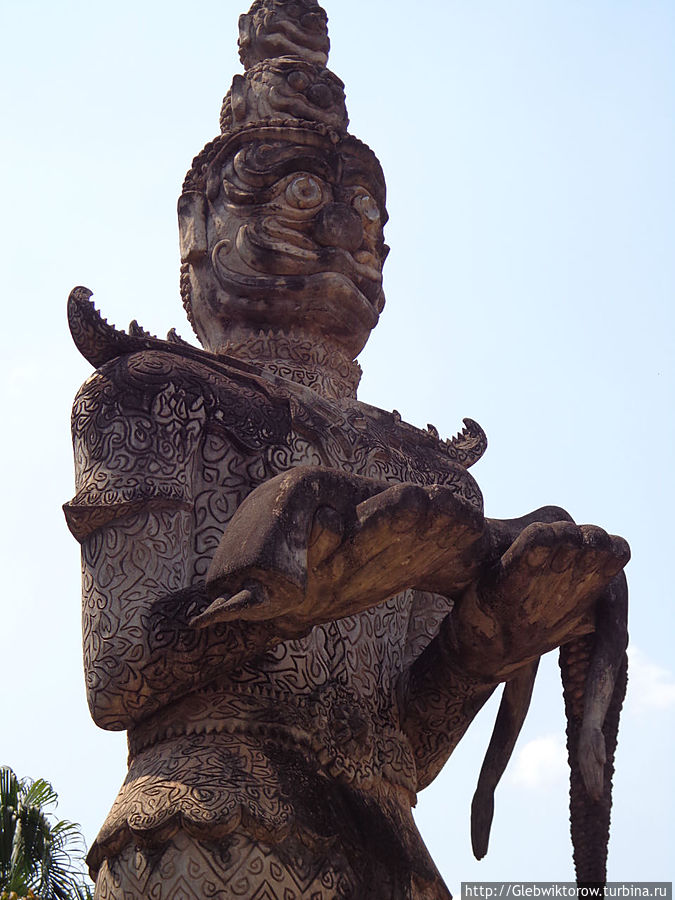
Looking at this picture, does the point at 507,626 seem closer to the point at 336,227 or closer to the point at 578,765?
the point at 578,765

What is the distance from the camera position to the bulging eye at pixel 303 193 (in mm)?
6691

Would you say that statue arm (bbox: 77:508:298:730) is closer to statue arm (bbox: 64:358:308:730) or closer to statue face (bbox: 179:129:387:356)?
statue arm (bbox: 64:358:308:730)

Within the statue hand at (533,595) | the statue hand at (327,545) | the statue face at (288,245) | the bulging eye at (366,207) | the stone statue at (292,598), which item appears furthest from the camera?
the bulging eye at (366,207)

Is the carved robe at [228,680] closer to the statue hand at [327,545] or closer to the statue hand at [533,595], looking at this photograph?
the statue hand at [533,595]

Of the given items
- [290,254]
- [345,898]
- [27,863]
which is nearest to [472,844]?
[345,898]

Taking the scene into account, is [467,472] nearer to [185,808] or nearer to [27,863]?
[185,808]

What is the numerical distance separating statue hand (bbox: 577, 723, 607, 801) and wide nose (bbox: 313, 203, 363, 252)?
262 centimetres

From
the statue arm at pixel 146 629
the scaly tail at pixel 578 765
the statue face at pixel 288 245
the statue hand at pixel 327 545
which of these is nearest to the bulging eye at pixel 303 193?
the statue face at pixel 288 245

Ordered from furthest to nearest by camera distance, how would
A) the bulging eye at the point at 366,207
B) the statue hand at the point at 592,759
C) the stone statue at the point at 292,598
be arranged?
1. the bulging eye at the point at 366,207
2. the statue hand at the point at 592,759
3. the stone statue at the point at 292,598

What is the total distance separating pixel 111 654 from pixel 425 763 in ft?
5.20

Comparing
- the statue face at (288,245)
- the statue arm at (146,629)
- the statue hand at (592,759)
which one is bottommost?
the statue hand at (592,759)

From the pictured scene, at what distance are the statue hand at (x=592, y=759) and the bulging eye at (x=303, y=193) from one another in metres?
2.83

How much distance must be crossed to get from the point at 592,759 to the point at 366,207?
2980mm

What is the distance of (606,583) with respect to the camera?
17.4 feet
